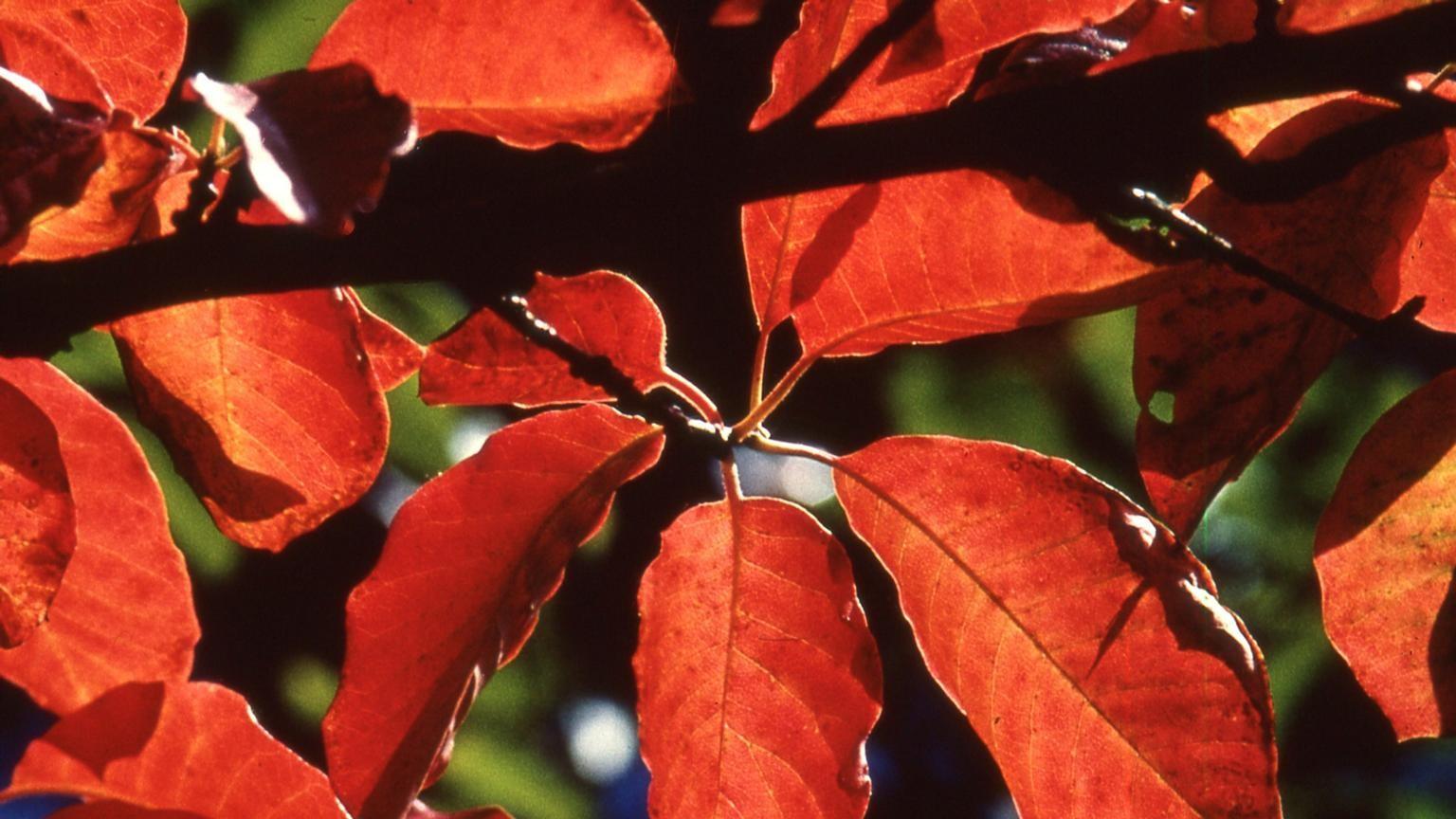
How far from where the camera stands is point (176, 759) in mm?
736

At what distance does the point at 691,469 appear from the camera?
1.87m

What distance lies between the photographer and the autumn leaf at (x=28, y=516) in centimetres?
61

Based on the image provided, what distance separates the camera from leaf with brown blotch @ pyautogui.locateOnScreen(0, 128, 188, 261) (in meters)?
0.53

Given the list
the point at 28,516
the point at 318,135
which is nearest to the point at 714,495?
the point at 28,516

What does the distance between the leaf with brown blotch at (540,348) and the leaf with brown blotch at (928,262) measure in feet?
0.24

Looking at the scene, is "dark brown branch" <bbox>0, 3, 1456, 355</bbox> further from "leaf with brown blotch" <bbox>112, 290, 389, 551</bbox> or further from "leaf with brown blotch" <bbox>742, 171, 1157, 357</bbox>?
"leaf with brown blotch" <bbox>112, 290, 389, 551</bbox>

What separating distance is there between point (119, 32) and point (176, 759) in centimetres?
42

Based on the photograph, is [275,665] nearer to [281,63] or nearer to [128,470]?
[281,63]

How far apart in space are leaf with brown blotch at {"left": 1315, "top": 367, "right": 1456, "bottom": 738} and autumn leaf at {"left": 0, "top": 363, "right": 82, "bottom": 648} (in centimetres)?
64

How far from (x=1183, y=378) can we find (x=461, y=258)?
358mm

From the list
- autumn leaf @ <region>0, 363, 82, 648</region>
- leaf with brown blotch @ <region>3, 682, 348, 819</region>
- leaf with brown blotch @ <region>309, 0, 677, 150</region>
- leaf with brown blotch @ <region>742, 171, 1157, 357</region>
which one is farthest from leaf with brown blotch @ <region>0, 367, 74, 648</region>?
leaf with brown blotch @ <region>742, 171, 1157, 357</region>

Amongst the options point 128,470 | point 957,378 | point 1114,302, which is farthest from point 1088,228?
point 957,378

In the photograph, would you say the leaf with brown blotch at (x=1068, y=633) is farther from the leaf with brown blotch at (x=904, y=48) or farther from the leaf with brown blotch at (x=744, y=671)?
the leaf with brown blotch at (x=904, y=48)

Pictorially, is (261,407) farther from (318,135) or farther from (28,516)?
(318,135)
